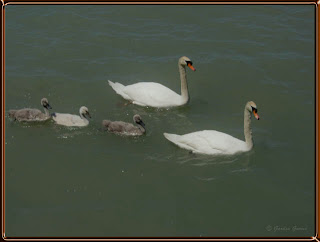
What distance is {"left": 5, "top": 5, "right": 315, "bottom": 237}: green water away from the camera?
31.2 feet

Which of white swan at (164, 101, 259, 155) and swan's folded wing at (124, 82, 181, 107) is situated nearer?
white swan at (164, 101, 259, 155)

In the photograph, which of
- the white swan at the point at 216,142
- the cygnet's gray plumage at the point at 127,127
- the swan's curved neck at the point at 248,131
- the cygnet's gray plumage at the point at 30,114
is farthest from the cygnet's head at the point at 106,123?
the swan's curved neck at the point at 248,131

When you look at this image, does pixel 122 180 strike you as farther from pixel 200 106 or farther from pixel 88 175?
pixel 200 106

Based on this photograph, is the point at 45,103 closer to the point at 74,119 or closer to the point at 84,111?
the point at 74,119

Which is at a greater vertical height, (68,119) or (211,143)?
(68,119)

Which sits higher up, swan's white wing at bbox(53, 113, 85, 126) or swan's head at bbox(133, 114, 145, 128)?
swan's head at bbox(133, 114, 145, 128)

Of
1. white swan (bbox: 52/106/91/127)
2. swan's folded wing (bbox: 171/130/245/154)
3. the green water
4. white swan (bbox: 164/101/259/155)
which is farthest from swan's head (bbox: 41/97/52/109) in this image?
swan's folded wing (bbox: 171/130/245/154)

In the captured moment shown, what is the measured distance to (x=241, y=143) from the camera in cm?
1112

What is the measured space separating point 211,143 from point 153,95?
261cm

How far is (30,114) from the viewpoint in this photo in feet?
39.3

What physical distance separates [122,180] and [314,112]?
560 centimetres

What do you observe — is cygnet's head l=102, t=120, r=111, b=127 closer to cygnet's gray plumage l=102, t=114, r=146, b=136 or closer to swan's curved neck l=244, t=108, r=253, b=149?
cygnet's gray plumage l=102, t=114, r=146, b=136

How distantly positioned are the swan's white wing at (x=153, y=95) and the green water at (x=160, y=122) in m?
0.22

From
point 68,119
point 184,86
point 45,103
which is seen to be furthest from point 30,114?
point 184,86
